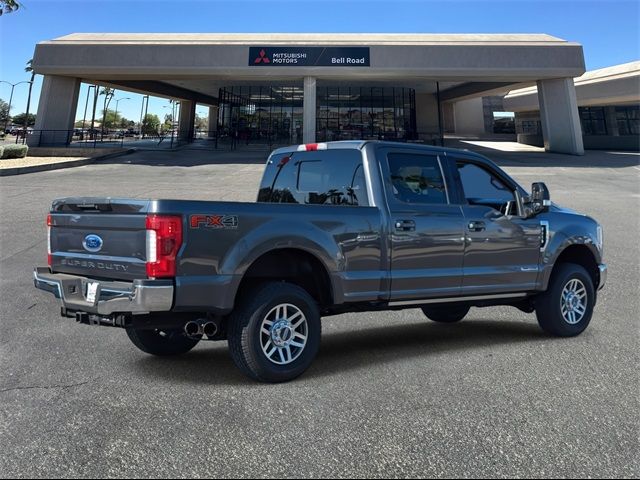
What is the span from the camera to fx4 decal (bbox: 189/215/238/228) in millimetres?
3822

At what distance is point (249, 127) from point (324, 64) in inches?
562

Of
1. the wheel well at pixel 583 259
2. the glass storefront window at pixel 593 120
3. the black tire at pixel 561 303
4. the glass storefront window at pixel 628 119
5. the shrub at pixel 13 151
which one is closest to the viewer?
the black tire at pixel 561 303

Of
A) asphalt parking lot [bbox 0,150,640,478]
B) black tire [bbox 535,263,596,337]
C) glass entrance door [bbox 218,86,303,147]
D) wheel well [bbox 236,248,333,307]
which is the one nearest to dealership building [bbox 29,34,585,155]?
glass entrance door [bbox 218,86,303,147]

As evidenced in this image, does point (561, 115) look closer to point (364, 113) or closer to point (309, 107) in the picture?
point (364, 113)

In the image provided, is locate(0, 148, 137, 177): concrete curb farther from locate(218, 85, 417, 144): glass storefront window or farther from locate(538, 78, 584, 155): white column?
locate(538, 78, 584, 155): white column

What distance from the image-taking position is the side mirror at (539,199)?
5.37 m

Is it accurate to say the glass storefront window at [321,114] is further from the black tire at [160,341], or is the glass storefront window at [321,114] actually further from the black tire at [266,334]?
the black tire at [266,334]

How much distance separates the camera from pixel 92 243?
4.15 meters

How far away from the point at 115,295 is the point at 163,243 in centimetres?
56

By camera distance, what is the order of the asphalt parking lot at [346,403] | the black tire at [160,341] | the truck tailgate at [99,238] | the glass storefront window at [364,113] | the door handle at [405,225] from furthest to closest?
1. the glass storefront window at [364,113]
2. the black tire at [160,341]
3. the door handle at [405,225]
4. the truck tailgate at [99,238]
5. the asphalt parking lot at [346,403]

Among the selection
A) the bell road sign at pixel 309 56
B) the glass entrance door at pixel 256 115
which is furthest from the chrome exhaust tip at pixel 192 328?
the glass entrance door at pixel 256 115

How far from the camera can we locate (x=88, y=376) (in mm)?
4395

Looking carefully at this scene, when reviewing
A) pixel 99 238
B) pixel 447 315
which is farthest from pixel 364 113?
pixel 99 238

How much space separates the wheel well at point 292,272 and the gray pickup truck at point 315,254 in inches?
0.6
